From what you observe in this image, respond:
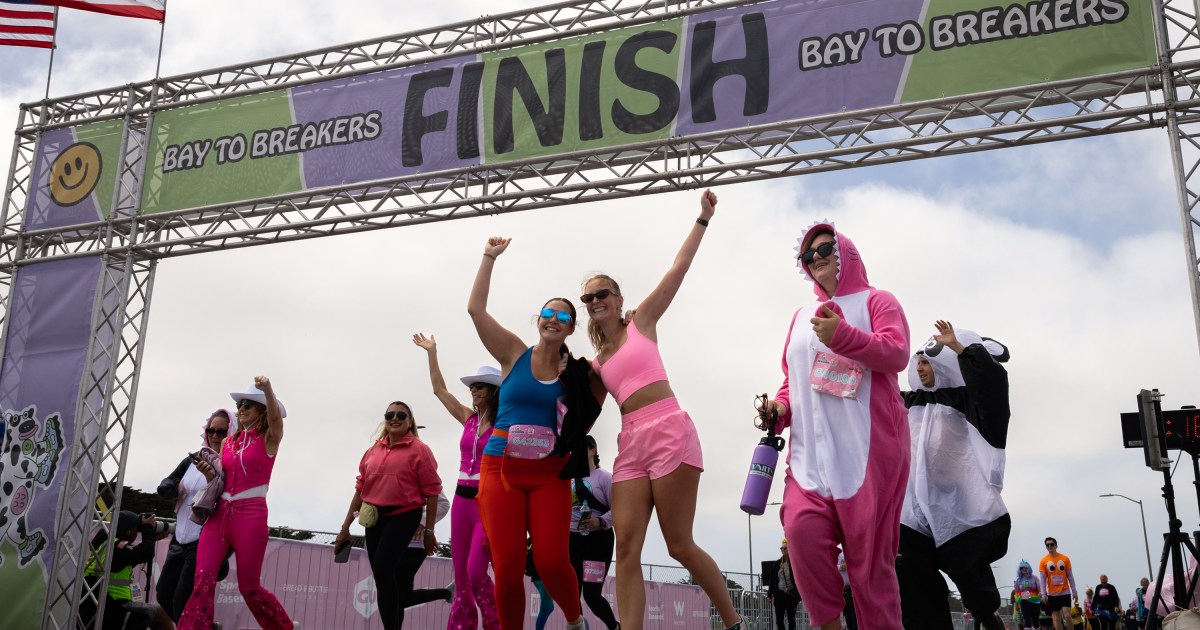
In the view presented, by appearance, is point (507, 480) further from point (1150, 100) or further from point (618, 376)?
point (1150, 100)

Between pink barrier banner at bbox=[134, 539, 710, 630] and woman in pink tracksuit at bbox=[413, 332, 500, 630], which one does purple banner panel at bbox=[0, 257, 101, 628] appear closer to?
pink barrier banner at bbox=[134, 539, 710, 630]

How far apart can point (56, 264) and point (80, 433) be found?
197cm

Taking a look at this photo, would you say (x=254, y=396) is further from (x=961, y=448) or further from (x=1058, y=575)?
(x=1058, y=575)

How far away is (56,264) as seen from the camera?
36.8 ft

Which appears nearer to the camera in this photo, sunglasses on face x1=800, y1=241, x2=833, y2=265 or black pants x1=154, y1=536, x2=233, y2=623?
sunglasses on face x1=800, y1=241, x2=833, y2=265

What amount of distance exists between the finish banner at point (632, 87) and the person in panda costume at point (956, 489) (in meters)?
3.81

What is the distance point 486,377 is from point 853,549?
3818mm

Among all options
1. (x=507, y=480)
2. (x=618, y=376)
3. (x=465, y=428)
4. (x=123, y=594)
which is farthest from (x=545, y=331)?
(x=123, y=594)

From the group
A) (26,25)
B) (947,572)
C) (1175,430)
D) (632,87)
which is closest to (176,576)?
(632,87)

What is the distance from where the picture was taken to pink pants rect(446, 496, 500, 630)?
6.91 m

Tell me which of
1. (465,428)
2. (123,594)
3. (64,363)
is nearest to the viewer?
(465,428)

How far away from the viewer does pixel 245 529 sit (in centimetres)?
684

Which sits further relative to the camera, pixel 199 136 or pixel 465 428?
pixel 199 136

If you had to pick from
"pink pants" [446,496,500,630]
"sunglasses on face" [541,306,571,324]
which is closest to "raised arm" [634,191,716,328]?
"sunglasses on face" [541,306,571,324]
